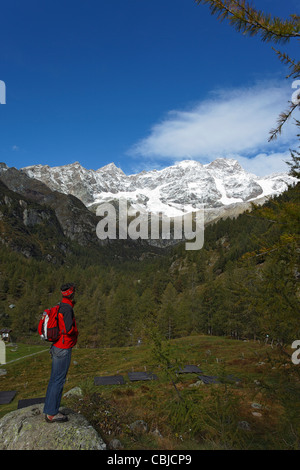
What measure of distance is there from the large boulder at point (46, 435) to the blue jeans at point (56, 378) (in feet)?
1.41

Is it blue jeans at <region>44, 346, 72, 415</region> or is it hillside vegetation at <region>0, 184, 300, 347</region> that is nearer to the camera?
blue jeans at <region>44, 346, 72, 415</region>

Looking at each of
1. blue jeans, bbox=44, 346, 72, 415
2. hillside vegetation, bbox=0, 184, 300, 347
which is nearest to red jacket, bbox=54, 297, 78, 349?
blue jeans, bbox=44, 346, 72, 415

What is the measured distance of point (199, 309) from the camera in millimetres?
56000

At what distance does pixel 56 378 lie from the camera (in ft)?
23.1

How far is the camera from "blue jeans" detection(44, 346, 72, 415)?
6.98 m

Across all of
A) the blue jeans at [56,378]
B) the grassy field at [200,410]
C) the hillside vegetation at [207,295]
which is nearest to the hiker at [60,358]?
the blue jeans at [56,378]

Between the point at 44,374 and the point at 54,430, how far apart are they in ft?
108

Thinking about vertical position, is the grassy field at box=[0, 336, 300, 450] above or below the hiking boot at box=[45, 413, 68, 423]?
below

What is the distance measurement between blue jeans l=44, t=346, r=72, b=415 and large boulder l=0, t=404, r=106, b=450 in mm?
428

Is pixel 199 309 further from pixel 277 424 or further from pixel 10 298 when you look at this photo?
pixel 10 298

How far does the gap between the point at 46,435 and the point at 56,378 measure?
1299 mm

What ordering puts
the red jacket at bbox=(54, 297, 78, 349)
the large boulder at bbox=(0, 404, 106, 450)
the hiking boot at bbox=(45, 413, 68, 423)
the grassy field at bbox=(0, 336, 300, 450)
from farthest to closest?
1. the grassy field at bbox=(0, 336, 300, 450)
2. the hiking boot at bbox=(45, 413, 68, 423)
3. the red jacket at bbox=(54, 297, 78, 349)
4. the large boulder at bbox=(0, 404, 106, 450)

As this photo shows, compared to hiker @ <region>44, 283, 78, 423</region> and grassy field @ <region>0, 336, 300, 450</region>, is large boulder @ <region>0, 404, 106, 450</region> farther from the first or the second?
grassy field @ <region>0, 336, 300, 450</region>

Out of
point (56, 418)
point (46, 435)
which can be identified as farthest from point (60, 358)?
point (46, 435)
